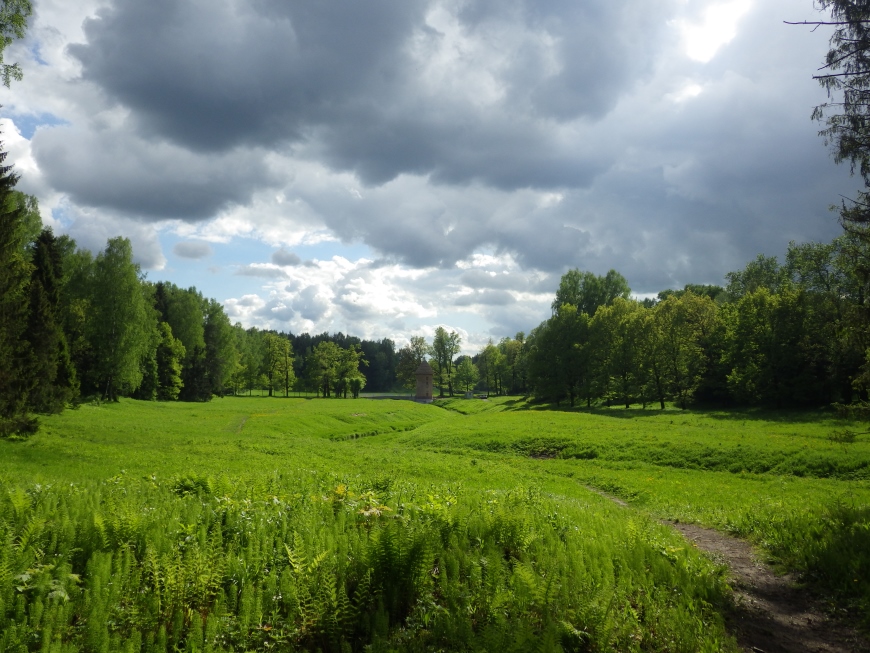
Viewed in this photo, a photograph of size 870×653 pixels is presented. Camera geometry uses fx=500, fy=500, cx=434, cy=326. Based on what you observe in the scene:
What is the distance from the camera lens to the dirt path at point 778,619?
260 inches

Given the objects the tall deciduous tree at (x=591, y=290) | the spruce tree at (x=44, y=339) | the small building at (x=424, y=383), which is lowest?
the small building at (x=424, y=383)

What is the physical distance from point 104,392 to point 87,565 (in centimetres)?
6250

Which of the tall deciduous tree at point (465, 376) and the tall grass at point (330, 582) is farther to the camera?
the tall deciduous tree at point (465, 376)

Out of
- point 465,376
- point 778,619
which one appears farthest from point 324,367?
point 778,619

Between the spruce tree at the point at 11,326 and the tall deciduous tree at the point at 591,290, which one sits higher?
the tall deciduous tree at the point at 591,290

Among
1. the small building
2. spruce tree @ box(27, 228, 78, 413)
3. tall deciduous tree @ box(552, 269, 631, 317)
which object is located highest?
tall deciduous tree @ box(552, 269, 631, 317)

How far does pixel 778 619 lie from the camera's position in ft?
24.0

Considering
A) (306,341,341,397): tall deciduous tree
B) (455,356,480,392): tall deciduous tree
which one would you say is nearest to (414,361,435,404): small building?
(455,356,480,392): tall deciduous tree

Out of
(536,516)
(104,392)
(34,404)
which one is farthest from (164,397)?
(536,516)

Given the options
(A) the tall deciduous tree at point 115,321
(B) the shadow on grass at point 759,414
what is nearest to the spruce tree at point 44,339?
(A) the tall deciduous tree at point 115,321

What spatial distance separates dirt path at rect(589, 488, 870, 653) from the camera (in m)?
6.60

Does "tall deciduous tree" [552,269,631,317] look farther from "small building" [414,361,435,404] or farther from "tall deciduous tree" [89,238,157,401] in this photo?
"tall deciduous tree" [89,238,157,401]

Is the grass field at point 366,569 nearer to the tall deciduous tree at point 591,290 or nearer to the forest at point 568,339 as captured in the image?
the forest at point 568,339

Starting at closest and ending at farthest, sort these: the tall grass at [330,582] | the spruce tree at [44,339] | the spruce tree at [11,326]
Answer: the tall grass at [330,582] < the spruce tree at [11,326] < the spruce tree at [44,339]
